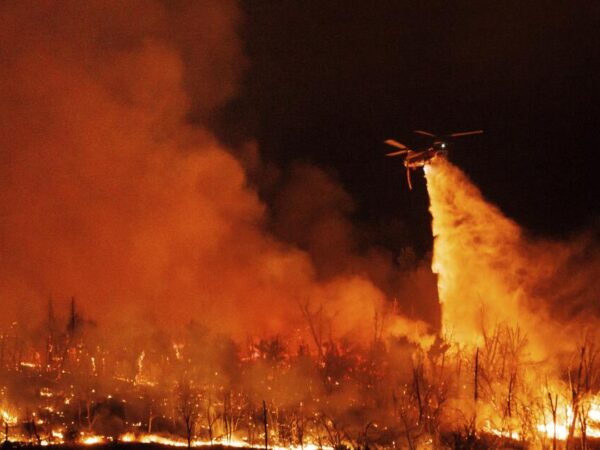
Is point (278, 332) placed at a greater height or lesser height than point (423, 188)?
lesser

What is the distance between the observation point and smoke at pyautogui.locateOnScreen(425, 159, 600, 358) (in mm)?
19312

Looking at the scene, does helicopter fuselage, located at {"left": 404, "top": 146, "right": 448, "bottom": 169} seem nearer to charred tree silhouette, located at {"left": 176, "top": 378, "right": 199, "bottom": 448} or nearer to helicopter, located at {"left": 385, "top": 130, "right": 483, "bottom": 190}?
helicopter, located at {"left": 385, "top": 130, "right": 483, "bottom": 190}

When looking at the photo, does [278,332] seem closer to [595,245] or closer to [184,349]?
[184,349]

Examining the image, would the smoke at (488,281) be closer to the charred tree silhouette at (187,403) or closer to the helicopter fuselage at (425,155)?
the helicopter fuselage at (425,155)

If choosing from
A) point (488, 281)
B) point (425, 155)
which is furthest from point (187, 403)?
point (488, 281)

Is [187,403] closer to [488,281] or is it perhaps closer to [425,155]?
[425,155]

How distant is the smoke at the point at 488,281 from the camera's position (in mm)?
19312

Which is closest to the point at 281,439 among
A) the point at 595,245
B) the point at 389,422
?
the point at 389,422

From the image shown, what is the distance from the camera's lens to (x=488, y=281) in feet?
64.7

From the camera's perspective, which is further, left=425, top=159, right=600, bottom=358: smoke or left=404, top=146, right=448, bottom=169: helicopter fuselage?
left=425, top=159, right=600, bottom=358: smoke

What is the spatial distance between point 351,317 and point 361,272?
409cm

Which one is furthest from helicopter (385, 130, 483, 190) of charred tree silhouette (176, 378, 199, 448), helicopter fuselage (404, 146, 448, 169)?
charred tree silhouette (176, 378, 199, 448)

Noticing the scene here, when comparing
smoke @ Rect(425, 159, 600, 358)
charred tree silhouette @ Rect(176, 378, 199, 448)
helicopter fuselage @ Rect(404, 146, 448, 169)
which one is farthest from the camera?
smoke @ Rect(425, 159, 600, 358)

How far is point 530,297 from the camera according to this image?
2028 cm
